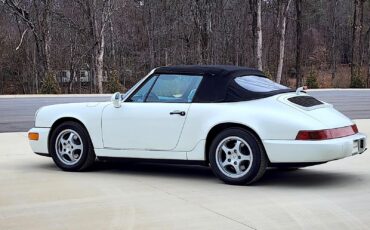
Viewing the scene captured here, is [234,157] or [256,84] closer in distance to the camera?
[234,157]

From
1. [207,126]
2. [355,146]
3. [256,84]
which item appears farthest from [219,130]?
[355,146]

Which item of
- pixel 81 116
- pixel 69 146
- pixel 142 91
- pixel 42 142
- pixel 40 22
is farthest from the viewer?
pixel 40 22

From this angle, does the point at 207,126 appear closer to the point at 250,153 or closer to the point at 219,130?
the point at 219,130

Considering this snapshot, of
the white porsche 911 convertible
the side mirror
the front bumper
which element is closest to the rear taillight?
the white porsche 911 convertible

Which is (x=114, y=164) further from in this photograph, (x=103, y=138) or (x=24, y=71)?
(x=24, y=71)

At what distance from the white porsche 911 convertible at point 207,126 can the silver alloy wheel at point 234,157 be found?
1 cm

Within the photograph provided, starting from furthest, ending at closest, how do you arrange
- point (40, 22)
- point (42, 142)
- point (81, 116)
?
1. point (40, 22)
2. point (42, 142)
3. point (81, 116)

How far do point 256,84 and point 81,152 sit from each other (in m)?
2.39

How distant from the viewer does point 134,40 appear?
1545 inches

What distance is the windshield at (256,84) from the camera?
22.3ft

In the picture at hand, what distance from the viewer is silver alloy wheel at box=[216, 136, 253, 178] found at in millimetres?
6430

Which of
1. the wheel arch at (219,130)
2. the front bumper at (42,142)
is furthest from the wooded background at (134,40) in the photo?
the wheel arch at (219,130)

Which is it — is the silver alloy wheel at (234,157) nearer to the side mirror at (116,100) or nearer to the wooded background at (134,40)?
the side mirror at (116,100)

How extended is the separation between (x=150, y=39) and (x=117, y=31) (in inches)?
112
